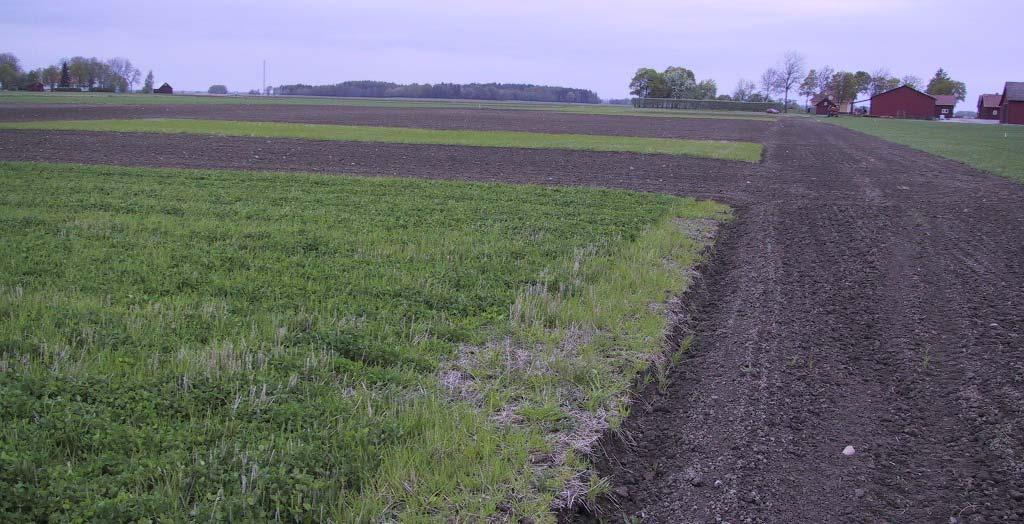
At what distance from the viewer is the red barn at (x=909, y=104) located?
115 m

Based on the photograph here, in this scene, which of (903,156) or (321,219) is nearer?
(321,219)

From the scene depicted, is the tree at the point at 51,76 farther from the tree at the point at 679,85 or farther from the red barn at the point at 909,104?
the red barn at the point at 909,104

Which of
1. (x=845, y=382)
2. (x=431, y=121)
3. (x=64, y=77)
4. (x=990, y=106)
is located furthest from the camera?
(x=64, y=77)

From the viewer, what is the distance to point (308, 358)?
5.75m

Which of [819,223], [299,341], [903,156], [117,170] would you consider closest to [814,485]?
[299,341]

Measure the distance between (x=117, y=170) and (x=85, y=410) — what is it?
627 inches

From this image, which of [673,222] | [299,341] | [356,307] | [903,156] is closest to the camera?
[299,341]

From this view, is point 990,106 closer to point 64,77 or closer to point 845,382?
point 845,382

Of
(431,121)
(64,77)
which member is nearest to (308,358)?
(431,121)

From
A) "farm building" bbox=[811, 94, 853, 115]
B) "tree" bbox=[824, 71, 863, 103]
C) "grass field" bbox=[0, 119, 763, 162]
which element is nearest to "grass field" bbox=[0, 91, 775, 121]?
"farm building" bbox=[811, 94, 853, 115]

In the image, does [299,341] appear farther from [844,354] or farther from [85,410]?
[844,354]

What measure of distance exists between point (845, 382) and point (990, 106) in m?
151

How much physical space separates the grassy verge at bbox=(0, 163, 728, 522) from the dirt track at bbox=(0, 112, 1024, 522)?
63cm

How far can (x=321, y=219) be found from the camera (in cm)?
1209
